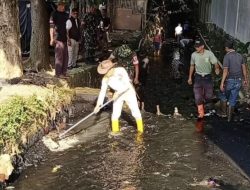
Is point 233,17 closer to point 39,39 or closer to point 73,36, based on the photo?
point 73,36

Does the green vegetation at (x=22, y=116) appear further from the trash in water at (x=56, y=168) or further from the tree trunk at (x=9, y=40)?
the tree trunk at (x=9, y=40)

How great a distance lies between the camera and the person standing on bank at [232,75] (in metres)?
11.4

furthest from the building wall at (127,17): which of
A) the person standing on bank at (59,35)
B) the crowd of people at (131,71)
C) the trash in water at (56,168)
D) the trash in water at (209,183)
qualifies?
the trash in water at (209,183)

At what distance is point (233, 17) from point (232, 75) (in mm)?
7866

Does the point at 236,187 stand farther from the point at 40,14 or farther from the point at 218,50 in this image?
the point at 218,50

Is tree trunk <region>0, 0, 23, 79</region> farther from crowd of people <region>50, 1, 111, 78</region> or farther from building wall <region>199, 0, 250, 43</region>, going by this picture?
building wall <region>199, 0, 250, 43</region>

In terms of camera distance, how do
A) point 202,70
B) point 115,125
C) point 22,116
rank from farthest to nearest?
1. point 202,70
2. point 115,125
3. point 22,116

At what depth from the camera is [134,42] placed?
80.3 ft

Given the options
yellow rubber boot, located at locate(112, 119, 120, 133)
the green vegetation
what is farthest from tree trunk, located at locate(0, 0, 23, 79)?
yellow rubber boot, located at locate(112, 119, 120, 133)

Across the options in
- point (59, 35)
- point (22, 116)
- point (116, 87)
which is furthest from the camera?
point (59, 35)

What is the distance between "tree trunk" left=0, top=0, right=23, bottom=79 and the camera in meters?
10.9

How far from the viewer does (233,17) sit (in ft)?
62.1

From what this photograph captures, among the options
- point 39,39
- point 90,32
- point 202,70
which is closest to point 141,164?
point 202,70

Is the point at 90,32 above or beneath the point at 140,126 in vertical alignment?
above
